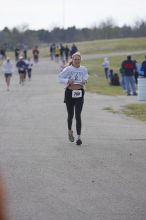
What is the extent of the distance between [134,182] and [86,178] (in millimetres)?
731

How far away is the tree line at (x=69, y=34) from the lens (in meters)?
133

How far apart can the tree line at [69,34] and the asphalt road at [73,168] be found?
336ft

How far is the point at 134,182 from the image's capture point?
902 centimetres

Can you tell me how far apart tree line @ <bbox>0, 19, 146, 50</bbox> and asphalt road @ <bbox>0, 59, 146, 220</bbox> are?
103 meters

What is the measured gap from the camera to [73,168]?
1014 cm

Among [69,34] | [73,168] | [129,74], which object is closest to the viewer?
[73,168]

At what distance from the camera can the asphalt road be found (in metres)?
7.41

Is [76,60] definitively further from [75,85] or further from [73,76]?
[75,85]

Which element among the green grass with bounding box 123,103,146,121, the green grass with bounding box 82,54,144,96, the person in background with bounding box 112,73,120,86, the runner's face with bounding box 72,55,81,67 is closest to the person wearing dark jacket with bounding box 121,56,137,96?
the green grass with bounding box 82,54,144,96

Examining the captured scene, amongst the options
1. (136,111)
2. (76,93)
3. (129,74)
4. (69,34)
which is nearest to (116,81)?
(129,74)

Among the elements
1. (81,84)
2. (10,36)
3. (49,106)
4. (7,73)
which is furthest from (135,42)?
(81,84)

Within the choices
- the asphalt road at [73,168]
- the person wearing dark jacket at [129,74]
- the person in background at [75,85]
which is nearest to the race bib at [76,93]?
the person in background at [75,85]

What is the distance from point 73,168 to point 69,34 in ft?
523

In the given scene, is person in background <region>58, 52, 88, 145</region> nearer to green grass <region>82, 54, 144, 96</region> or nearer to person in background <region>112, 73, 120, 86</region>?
green grass <region>82, 54, 144, 96</region>
